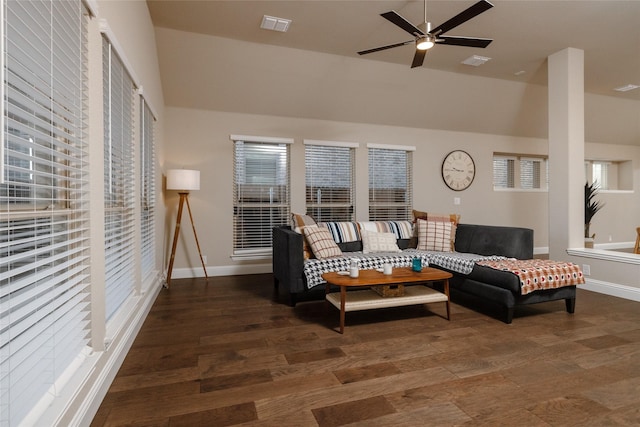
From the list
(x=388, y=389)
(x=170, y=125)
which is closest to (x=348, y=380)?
(x=388, y=389)

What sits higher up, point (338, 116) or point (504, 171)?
point (338, 116)

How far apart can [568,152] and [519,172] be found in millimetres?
2749

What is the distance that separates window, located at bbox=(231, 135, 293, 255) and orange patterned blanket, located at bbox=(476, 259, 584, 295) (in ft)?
10.4

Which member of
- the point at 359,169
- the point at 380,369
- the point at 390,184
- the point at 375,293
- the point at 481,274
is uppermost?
the point at 359,169

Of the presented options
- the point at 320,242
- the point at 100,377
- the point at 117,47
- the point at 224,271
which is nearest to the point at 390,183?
the point at 320,242

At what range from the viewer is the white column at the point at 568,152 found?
4191 mm

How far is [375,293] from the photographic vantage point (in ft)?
10.4

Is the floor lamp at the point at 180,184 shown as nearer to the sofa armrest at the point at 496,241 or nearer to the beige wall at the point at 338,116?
the beige wall at the point at 338,116

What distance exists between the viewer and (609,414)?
1664 millimetres

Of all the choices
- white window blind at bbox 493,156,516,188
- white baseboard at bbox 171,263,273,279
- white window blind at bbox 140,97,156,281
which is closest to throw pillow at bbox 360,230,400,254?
white baseboard at bbox 171,263,273,279

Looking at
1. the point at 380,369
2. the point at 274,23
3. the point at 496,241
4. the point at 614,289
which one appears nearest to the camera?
the point at 380,369

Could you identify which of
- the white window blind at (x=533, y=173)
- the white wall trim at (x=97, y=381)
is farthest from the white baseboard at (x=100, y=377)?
the white window blind at (x=533, y=173)

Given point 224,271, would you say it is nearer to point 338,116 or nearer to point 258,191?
point 258,191

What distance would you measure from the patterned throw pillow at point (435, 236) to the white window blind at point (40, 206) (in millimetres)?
3795
